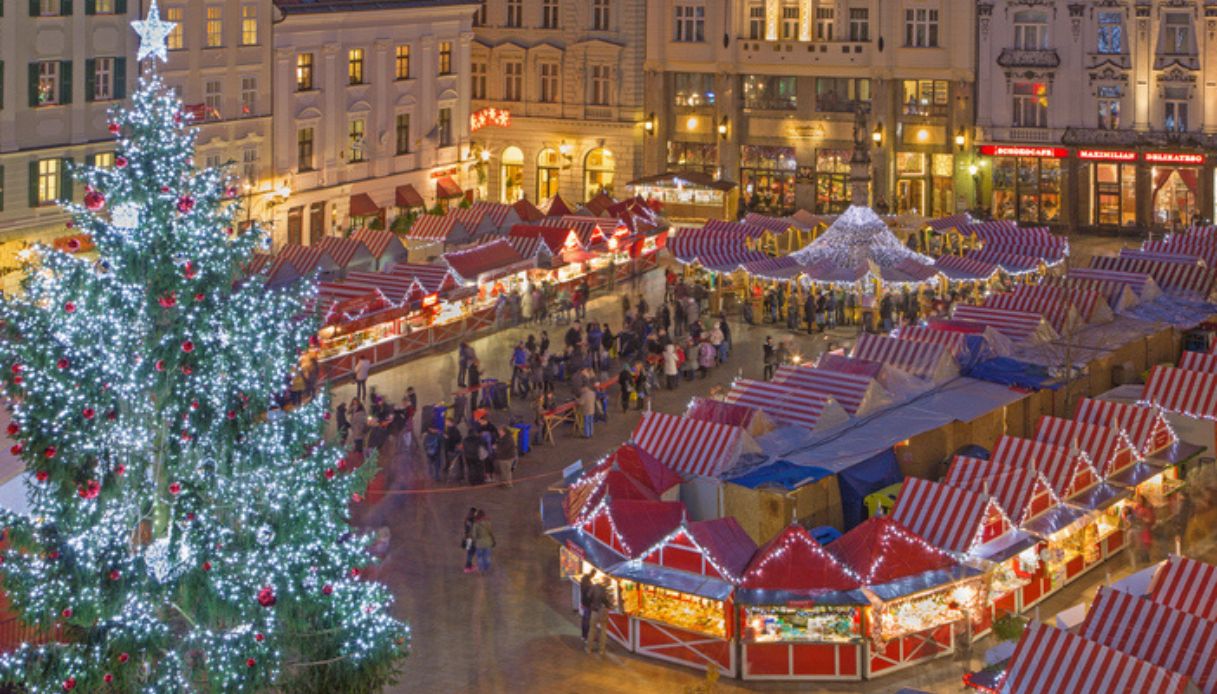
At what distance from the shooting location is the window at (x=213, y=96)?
185 ft

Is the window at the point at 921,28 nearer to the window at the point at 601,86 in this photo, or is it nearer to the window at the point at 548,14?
the window at the point at 601,86

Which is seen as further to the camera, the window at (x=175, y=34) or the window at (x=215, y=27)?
the window at (x=215, y=27)

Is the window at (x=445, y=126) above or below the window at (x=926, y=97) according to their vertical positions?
→ below

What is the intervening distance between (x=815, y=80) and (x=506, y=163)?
13.6m

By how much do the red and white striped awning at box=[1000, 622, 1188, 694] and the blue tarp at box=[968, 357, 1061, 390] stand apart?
14378 millimetres

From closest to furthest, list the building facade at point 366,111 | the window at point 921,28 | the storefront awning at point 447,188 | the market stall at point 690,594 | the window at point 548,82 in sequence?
the market stall at point 690,594
the building facade at point 366,111
the storefront awning at point 447,188
the window at point 921,28
the window at point 548,82

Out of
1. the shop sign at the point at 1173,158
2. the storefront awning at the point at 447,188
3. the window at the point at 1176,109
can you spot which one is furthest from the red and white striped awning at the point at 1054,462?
the window at the point at 1176,109

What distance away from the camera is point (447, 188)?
225 ft

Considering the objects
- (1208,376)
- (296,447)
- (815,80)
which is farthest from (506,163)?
(296,447)

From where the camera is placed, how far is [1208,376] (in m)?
34.7

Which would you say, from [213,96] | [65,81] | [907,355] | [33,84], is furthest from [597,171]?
[907,355]

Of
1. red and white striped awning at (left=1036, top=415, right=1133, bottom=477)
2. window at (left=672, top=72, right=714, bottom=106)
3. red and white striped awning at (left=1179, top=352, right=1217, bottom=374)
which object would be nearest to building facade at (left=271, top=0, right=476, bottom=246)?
window at (left=672, top=72, right=714, bottom=106)

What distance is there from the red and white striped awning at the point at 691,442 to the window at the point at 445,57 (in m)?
38.8

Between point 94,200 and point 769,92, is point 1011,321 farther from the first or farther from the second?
point 769,92
